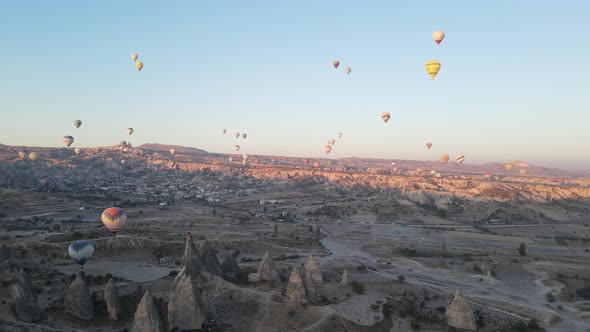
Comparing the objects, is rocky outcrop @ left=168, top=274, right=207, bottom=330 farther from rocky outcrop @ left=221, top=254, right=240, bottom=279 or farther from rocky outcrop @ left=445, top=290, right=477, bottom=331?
rocky outcrop @ left=445, top=290, right=477, bottom=331

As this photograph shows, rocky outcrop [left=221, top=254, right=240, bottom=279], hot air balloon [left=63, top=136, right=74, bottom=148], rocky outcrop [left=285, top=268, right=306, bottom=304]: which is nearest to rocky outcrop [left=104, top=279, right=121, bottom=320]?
rocky outcrop [left=285, top=268, right=306, bottom=304]

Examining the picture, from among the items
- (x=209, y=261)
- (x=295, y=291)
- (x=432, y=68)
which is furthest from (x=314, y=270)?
(x=432, y=68)

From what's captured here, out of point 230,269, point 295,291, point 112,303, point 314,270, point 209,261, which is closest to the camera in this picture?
point 112,303

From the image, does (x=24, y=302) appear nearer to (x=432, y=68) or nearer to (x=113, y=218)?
(x=113, y=218)

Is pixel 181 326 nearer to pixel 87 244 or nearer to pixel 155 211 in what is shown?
pixel 87 244

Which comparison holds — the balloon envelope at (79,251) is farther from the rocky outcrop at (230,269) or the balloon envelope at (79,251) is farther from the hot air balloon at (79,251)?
the rocky outcrop at (230,269)
